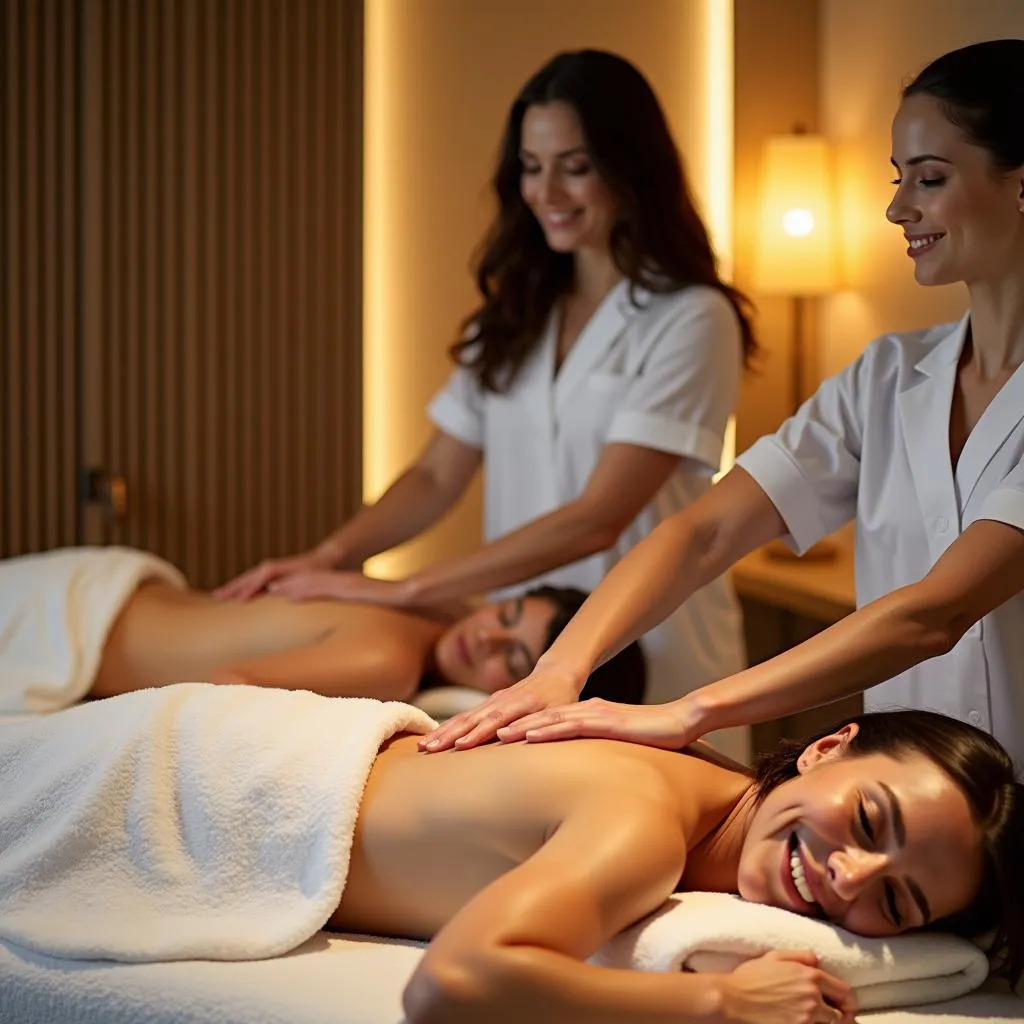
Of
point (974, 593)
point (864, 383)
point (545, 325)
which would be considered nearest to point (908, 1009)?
point (974, 593)

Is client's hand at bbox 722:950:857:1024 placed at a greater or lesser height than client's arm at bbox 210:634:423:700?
lesser

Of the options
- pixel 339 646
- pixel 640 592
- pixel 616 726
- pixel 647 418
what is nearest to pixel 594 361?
pixel 647 418

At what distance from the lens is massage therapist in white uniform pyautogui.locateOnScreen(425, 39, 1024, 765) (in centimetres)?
156

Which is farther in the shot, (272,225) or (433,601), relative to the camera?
(272,225)

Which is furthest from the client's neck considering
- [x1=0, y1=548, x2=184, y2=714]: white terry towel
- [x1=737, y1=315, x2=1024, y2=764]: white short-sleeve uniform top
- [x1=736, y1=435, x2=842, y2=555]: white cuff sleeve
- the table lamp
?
the table lamp

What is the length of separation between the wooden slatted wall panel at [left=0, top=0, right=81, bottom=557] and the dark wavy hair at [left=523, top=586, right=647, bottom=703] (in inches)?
61.5

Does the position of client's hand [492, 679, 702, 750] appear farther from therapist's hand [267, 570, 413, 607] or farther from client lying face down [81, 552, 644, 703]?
therapist's hand [267, 570, 413, 607]

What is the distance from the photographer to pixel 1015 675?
171 cm

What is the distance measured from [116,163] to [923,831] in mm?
2711

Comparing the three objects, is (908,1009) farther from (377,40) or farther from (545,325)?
(377,40)

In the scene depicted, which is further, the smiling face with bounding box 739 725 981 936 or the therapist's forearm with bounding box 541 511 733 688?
the therapist's forearm with bounding box 541 511 733 688

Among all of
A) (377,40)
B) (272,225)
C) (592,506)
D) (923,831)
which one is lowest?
(923,831)

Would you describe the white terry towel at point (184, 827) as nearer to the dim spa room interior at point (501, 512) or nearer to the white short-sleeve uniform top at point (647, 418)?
the dim spa room interior at point (501, 512)

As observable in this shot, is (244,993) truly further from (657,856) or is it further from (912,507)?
(912,507)
